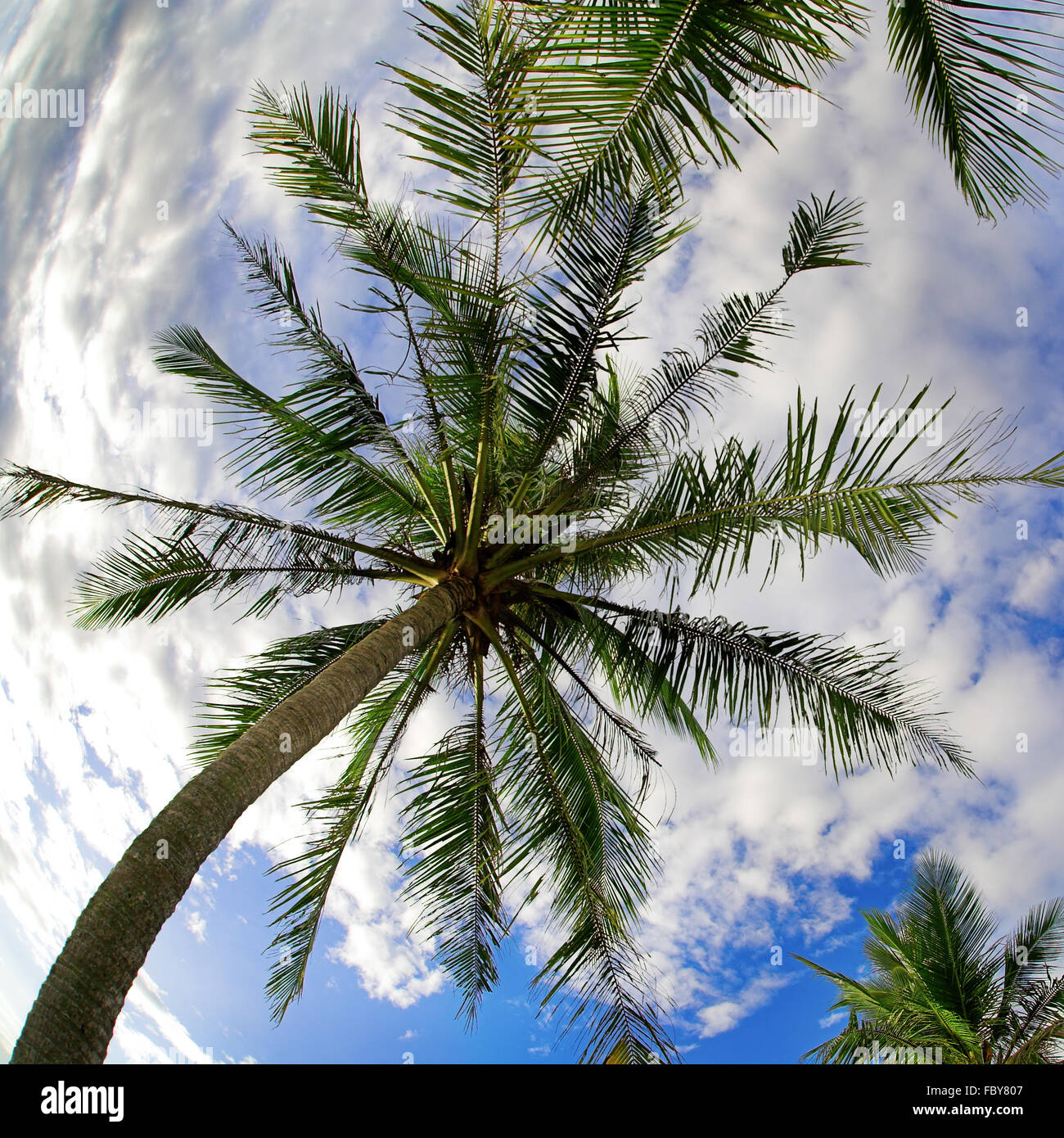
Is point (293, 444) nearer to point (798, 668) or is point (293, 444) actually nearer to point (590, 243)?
point (590, 243)

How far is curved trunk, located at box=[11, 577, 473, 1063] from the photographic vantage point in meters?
2.09

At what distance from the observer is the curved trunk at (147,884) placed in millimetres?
2092

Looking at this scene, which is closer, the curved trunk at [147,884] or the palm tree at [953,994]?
the curved trunk at [147,884]

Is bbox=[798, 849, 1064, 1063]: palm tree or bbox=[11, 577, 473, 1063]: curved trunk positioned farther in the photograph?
bbox=[798, 849, 1064, 1063]: palm tree

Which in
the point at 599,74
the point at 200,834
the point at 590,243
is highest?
the point at 590,243

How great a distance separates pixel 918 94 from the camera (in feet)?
9.95

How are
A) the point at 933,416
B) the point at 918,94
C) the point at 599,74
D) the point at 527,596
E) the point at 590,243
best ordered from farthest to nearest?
the point at 527,596, the point at 590,243, the point at 933,416, the point at 918,94, the point at 599,74

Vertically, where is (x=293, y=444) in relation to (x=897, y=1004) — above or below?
above

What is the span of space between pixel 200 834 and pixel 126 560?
3870 millimetres

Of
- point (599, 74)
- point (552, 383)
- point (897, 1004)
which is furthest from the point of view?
point (897, 1004)

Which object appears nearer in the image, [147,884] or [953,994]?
[147,884]

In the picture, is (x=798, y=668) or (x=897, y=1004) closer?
(x=798, y=668)

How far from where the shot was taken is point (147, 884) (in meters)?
2.45
